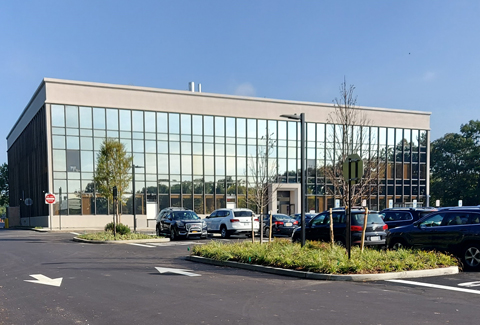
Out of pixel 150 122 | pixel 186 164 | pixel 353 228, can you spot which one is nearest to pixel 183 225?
pixel 353 228

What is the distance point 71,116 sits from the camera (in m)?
40.4

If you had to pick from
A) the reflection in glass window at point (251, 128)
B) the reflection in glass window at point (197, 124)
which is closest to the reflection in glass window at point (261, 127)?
the reflection in glass window at point (251, 128)

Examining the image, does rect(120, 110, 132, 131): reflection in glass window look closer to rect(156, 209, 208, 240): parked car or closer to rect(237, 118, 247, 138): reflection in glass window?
rect(237, 118, 247, 138): reflection in glass window

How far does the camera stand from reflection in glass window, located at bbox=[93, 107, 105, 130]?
4103 cm

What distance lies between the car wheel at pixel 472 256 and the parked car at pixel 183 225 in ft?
48.2

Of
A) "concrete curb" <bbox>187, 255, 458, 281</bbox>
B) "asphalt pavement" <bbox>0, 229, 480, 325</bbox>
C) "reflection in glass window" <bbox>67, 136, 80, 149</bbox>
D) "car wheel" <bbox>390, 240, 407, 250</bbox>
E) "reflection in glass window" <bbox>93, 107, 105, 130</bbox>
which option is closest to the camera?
"asphalt pavement" <bbox>0, 229, 480, 325</bbox>

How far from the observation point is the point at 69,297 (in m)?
8.86

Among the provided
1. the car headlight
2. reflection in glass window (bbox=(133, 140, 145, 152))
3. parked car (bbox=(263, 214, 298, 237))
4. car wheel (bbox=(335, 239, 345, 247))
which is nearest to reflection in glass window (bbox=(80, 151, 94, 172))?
reflection in glass window (bbox=(133, 140, 145, 152))

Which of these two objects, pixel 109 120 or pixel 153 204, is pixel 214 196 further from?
pixel 109 120

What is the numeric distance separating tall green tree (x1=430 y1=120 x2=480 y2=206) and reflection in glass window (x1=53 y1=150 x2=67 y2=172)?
5021 cm

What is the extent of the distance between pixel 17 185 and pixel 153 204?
3012 cm

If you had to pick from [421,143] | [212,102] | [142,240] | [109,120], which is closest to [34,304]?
[142,240]

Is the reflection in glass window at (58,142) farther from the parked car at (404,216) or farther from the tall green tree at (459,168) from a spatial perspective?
the tall green tree at (459,168)

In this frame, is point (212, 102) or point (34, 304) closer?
point (34, 304)
